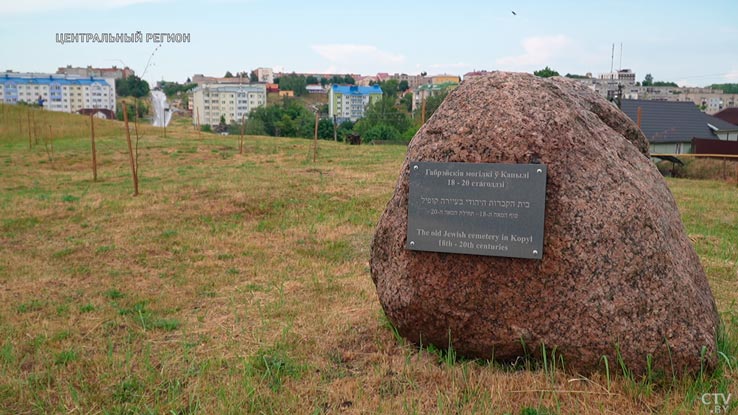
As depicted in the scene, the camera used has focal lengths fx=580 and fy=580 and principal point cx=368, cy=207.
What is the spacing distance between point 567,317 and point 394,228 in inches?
52.3

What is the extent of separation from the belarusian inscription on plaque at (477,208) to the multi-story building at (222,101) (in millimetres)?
105225

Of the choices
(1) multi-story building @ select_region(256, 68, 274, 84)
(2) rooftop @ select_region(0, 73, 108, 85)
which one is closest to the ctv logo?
(2) rooftop @ select_region(0, 73, 108, 85)

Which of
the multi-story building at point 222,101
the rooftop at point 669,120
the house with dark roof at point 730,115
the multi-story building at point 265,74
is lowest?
the rooftop at point 669,120

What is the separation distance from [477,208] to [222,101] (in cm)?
11000

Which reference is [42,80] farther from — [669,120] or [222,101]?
[669,120]

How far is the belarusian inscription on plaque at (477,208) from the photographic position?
3.75 m

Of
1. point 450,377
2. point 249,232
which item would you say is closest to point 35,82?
point 249,232

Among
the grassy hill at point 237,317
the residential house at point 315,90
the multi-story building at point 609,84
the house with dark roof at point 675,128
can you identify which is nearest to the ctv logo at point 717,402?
the grassy hill at point 237,317

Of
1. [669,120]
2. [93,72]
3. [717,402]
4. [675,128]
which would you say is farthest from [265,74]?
[717,402]

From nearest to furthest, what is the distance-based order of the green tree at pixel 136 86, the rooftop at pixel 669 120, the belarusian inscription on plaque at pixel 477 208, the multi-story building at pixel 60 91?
1. the belarusian inscription on plaque at pixel 477 208
2. the green tree at pixel 136 86
3. the rooftop at pixel 669 120
4. the multi-story building at pixel 60 91

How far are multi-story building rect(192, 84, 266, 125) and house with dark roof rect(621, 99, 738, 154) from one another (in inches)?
3225

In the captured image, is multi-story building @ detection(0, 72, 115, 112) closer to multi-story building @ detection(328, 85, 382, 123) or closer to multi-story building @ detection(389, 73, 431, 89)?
multi-story building @ detection(328, 85, 382, 123)

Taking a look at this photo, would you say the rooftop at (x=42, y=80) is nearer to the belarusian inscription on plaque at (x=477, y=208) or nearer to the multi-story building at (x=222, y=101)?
the multi-story building at (x=222, y=101)

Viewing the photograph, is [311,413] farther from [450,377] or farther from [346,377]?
[450,377]
